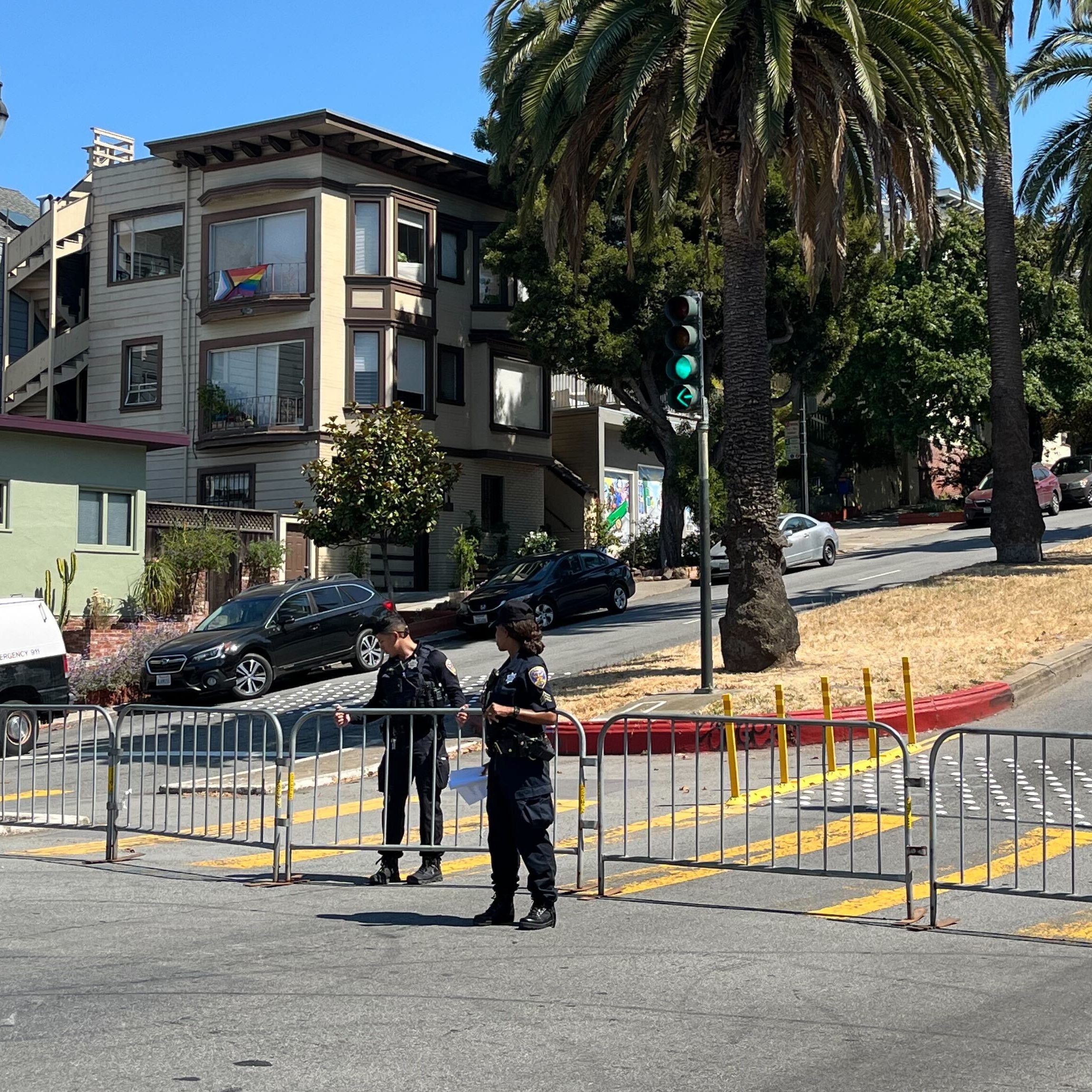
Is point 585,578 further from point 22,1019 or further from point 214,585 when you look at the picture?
point 22,1019

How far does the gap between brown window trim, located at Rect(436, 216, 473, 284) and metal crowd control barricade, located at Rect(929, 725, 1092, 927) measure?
28301 mm

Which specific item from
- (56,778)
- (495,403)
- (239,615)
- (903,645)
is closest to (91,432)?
(239,615)

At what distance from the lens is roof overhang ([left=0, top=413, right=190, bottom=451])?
26750mm

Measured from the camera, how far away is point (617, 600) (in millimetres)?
30094

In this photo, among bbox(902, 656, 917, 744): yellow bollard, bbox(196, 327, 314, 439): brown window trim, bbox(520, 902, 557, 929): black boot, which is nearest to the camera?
bbox(520, 902, 557, 929): black boot

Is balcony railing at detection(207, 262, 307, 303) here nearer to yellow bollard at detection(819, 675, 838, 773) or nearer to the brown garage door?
the brown garage door

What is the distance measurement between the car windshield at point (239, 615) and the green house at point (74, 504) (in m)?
5.75

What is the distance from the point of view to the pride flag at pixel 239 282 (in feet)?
117

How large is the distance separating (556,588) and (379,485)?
170 inches

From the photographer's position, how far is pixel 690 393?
1486cm

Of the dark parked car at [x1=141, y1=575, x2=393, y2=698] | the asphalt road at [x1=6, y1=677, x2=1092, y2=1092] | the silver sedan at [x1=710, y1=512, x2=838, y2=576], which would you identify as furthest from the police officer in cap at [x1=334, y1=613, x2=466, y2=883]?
the silver sedan at [x1=710, y1=512, x2=838, y2=576]

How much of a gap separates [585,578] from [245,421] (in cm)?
1100

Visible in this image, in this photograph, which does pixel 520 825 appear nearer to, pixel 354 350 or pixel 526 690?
pixel 526 690

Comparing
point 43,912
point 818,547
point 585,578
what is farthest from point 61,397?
point 43,912
